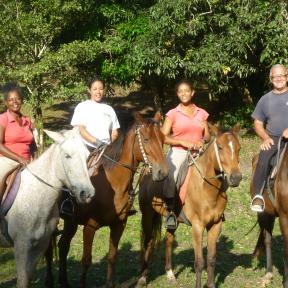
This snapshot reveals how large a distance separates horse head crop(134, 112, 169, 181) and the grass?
2188 millimetres

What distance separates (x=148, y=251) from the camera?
7391 mm

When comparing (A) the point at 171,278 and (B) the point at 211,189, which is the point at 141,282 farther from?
(B) the point at 211,189

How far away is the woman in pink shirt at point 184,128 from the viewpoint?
6613 millimetres

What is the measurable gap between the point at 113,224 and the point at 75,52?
1076cm

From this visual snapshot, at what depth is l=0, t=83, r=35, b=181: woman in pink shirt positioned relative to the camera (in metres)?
5.39

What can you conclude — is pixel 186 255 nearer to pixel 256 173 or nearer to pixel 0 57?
pixel 256 173

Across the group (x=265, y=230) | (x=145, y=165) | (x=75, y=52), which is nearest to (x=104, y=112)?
(x=145, y=165)

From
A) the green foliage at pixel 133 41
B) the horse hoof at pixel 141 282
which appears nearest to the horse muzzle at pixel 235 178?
the horse hoof at pixel 141 282

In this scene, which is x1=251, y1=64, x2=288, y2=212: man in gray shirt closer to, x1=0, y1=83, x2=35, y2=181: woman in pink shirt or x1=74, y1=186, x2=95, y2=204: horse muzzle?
x1=74, y1=186, x2=95, y2=204: horse muzzle

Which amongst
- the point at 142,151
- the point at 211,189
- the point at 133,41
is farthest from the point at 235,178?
the point at 133,41

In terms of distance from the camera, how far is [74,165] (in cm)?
484

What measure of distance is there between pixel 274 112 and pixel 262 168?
768 millimetres

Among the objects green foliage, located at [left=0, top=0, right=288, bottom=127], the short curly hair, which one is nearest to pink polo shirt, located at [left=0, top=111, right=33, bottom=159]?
the short curly hair

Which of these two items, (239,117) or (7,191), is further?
(239,117)
